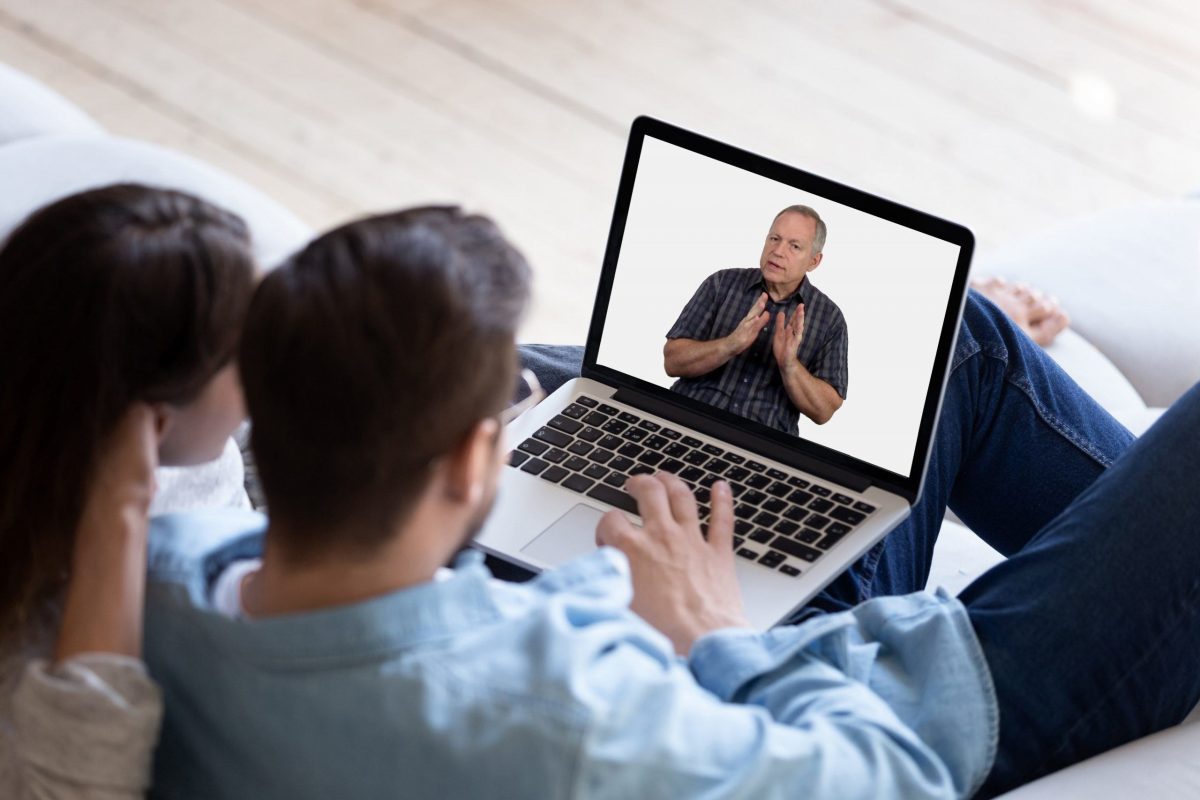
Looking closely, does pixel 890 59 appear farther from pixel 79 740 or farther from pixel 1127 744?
pixel 79 740

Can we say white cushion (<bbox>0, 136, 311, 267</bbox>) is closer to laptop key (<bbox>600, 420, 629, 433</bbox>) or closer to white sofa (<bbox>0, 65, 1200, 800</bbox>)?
white sofa (<bbox>0, 65, 1200, 800</bbox>)

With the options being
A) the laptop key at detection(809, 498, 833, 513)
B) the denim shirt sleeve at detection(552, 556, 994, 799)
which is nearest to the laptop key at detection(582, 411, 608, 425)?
the laptop key at detection(809, 498, 833, 513)

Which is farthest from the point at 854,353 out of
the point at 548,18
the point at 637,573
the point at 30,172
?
the point at 548,18

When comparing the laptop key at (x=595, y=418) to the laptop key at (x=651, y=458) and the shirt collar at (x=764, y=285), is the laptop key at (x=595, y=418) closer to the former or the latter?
the laptop key at (x=651, y=458)

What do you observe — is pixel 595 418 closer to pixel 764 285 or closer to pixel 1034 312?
pixel 764 285

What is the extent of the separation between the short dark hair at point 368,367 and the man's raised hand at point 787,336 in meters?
0.50

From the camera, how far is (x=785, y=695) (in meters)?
0.99

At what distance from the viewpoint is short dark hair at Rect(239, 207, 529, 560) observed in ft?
2.63

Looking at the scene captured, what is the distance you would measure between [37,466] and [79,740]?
0.17m

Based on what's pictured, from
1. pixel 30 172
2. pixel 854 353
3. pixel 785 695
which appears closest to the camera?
pixel 785 695

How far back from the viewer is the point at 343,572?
0.85m

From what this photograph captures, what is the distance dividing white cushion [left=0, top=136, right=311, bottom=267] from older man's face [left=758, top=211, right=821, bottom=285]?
20.8 inches

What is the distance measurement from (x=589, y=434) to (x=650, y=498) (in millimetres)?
183

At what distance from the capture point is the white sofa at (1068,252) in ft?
5.16
